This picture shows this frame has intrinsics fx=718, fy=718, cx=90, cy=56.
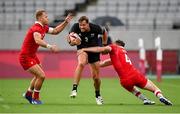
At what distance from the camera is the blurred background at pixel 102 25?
97.9 ft

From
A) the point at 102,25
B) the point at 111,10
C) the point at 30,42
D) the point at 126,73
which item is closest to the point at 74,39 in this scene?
the point at 30,42

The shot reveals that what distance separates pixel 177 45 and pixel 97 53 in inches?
771

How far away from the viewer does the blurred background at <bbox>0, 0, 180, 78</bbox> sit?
2983 centimetres

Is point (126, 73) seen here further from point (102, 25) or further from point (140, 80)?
point (102, 25)

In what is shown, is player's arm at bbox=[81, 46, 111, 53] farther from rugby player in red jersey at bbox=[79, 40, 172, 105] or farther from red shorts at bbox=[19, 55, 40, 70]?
red shorts at bbox=[19, 55, 40, 70]

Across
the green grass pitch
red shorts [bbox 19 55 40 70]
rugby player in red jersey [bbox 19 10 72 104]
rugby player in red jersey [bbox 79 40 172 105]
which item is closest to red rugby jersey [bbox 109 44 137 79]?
rugby player in red jersey [bbox 79 40 172 105]

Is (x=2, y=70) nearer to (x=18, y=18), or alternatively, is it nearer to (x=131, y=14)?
(x=18, y=18)

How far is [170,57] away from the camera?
109 feet

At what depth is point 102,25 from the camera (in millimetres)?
34562

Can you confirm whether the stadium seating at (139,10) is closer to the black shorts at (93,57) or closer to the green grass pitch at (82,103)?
the green grass pitch at (82,103)

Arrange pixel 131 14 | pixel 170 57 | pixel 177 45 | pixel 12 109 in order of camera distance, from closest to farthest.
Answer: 1. pixel 12 109
2. pixel 170 57
3. pixel 177 45
4. pixel 131 14

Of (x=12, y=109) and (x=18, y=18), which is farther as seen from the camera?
(x=18, y=18)

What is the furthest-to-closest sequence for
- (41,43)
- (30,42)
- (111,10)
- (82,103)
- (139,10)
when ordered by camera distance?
(139,10), (111,10), (30,42), (82,103), (41,43)

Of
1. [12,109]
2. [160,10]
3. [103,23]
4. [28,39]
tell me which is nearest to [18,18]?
[103,23]
